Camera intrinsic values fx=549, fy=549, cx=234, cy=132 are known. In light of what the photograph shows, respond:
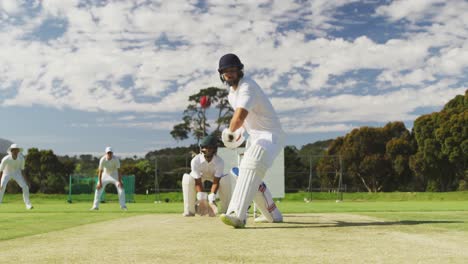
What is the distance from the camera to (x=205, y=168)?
10.0 m

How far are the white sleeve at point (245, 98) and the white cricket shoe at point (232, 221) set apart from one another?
1.20 meters

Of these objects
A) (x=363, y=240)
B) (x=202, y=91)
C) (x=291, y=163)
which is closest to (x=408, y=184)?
(x=291, y=163)

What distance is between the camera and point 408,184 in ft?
176

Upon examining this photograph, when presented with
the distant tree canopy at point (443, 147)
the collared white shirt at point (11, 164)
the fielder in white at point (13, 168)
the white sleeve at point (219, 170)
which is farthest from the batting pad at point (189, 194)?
the distant tree canopy at point (443, 147)

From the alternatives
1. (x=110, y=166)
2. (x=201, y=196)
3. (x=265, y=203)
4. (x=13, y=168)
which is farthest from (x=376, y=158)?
(x=265, y=203)

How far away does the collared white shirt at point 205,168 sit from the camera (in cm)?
985

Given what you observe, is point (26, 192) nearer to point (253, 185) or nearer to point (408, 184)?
point (253, 185)

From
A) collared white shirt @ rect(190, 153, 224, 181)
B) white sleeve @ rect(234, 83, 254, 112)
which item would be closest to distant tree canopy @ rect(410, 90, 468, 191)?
collared white shirt @ rect(190, 153, 224, 181)

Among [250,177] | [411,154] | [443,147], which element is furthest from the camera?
[411,154]

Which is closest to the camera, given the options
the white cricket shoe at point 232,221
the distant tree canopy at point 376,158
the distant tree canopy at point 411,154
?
the white cricket shoe at point 232,221

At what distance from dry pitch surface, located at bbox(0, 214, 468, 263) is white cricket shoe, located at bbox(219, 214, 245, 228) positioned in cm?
10

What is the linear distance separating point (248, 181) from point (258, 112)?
0.85m

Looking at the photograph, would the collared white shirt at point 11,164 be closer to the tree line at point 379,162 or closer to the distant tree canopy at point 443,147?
the tree line at point 379,162

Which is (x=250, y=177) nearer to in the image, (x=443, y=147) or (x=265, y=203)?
(x=265, y=203)
